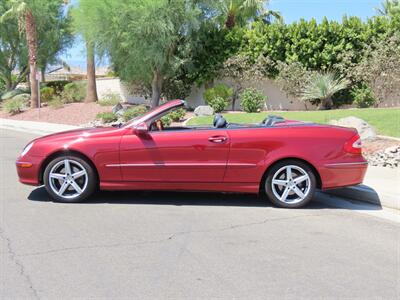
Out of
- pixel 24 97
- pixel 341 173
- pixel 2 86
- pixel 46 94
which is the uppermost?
pixel 2 86

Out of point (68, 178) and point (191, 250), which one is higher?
point (68, 178)

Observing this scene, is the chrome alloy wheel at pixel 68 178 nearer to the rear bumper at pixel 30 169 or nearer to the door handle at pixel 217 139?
the rear bumper at pixel 30 169

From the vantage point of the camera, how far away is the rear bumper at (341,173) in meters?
6.67

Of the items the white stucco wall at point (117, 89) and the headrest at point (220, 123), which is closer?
the headrest at point (220, 123)

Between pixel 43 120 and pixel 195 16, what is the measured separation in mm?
9470

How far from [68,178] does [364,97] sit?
1574 centimetres

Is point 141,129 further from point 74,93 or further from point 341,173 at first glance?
point 74,93

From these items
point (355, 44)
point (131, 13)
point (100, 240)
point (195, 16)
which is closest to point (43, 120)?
point (131, 13)

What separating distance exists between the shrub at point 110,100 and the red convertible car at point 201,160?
2049 centimetres

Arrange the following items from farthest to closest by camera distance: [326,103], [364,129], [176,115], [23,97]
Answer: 1. [23,97]
2. [326,103]
3. [176,115]
4. [364,129]

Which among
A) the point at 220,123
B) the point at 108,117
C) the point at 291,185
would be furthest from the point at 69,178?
the point at 108,117

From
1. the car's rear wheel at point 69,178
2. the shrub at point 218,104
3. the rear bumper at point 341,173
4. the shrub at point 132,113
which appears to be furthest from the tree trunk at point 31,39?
the rear bumper at point 341,173

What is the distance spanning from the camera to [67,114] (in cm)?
2580

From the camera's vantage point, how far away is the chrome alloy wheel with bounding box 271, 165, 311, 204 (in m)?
6.70
